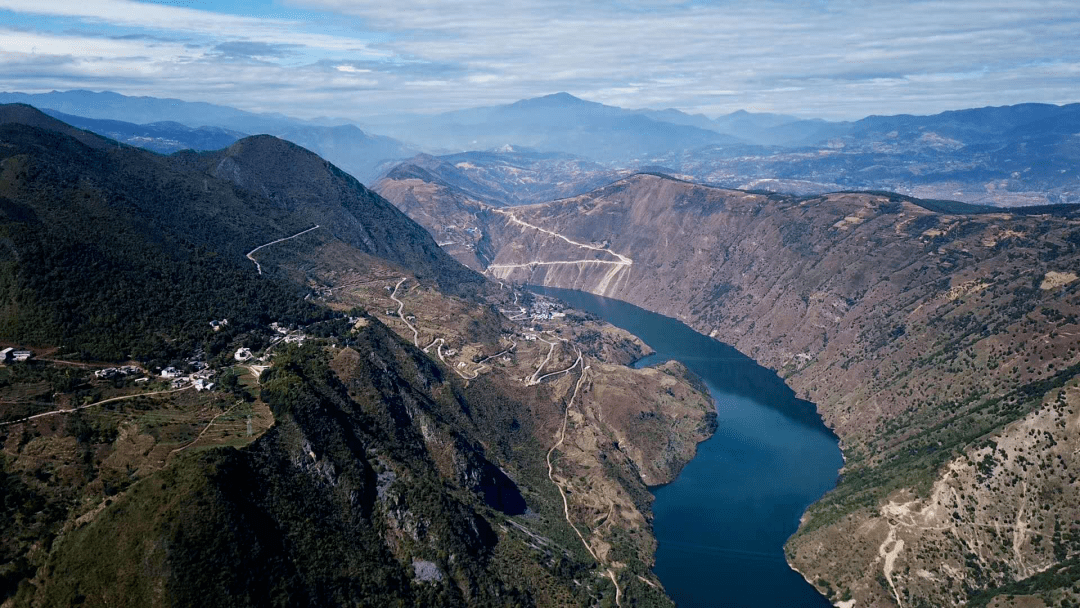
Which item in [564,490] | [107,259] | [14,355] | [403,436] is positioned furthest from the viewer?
[564,490]

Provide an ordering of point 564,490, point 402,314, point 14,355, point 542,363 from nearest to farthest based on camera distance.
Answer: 1. point 14,355
2. point 564,490
3. point 542,363
4. point 402,314

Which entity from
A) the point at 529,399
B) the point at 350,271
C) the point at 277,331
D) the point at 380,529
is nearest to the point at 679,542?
the point at 529,399

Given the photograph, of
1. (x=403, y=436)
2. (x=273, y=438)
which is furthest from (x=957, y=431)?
(x=273, y=438)

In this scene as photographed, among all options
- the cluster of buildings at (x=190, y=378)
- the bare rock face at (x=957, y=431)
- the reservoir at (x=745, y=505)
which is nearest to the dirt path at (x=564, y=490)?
the reservoir at (x=745, y=505)

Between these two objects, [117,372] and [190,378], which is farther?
[190,378]

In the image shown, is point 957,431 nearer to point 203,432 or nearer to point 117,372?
point 203,432

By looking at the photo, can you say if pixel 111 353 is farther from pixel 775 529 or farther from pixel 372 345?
pixel 775 529

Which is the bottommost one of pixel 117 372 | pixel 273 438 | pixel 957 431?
pixel 957 431

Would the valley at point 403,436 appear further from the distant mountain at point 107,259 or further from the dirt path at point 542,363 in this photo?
the dirt path at point 542,363
